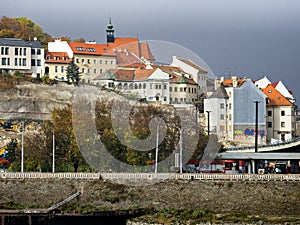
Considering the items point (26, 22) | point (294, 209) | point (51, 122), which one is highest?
point (26, 22)

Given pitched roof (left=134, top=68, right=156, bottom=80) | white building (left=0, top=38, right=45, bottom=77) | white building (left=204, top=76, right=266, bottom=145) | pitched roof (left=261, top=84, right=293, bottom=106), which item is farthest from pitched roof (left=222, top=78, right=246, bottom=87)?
white building (left=0, top=38, right=45, bottom=77)

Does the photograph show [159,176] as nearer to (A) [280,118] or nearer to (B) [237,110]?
(B) [237,110]

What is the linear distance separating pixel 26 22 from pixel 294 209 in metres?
87.0

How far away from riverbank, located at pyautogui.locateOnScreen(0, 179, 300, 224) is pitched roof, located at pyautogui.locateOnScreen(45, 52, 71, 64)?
170 ft

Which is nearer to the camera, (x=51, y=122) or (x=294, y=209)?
(x=294, y=209)

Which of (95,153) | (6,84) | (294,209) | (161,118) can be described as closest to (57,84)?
(6,84)

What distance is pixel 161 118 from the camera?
89.9m

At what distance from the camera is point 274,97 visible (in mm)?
122188

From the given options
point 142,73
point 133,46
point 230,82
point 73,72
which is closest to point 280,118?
point 230,82

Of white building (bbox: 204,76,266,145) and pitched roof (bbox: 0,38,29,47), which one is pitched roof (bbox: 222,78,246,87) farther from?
pitched roof (bbox: 0,38,29,47)

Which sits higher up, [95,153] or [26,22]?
[26,22]

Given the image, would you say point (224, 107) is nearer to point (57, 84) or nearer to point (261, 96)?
point (261, 96)

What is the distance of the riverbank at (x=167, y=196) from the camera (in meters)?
64.5

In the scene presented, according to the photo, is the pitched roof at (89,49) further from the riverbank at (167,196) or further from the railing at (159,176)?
the riverbank at (167,196)
